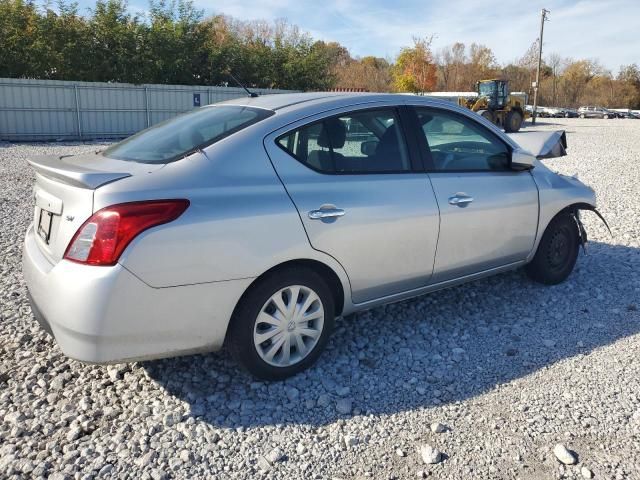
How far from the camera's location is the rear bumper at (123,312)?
8.15ft

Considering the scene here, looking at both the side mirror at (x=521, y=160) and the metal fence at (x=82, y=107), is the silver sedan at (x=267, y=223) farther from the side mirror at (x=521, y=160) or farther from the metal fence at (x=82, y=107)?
the metal fence at (x=82, y=107)

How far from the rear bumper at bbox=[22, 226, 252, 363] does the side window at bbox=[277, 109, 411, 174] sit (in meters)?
0.87

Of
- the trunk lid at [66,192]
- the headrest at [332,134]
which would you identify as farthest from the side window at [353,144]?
the trunk lid at [66,192]

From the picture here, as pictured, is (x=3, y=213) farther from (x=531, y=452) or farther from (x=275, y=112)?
(x=531, y=452)

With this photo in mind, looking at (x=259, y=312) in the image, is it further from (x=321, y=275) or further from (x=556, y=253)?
(x=556, y=253)

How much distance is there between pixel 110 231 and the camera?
247cm

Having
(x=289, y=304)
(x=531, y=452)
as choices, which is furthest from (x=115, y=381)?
(x=531, y=452)

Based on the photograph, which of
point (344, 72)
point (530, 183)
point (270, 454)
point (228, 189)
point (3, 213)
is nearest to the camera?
point (270, 454)

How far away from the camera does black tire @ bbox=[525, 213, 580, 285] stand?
4.50 m

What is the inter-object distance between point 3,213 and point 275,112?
18.7 ft

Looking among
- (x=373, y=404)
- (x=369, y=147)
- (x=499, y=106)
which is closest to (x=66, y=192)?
(x=369, y=147)

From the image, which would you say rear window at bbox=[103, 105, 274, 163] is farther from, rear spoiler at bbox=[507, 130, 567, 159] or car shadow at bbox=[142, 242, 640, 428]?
rear spoiler at bbox=[507, 130, 567, 159]

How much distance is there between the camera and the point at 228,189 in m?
2.78

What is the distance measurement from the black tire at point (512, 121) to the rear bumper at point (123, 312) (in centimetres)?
2839
